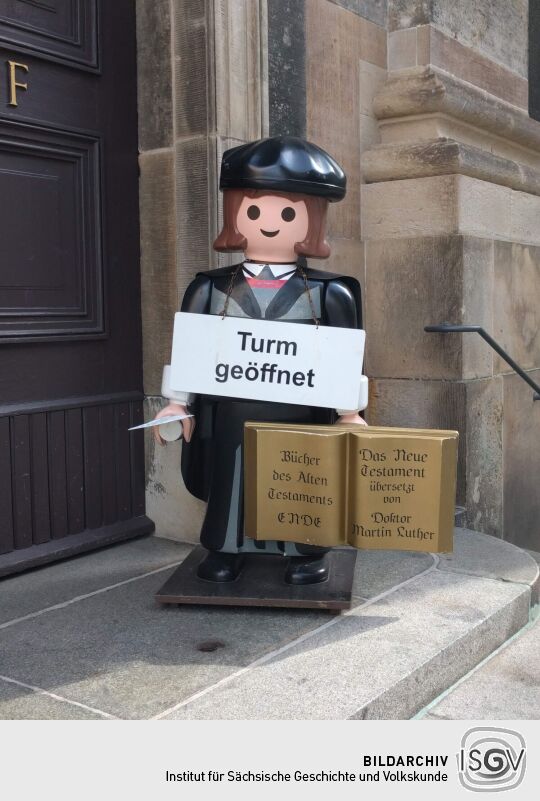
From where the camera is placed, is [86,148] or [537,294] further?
[537,294]

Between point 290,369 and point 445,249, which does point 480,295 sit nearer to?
point 445,249

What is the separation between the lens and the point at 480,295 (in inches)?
178

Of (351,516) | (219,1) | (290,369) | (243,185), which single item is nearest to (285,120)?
(219,1)

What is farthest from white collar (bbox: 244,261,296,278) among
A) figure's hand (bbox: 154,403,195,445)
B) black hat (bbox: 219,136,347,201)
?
figure's hand (bbox: 154,403,195,445)

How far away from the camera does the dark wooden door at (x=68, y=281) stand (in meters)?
3.45

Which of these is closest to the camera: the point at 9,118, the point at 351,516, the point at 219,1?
the point at 351,516

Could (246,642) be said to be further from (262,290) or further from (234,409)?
(262,290)

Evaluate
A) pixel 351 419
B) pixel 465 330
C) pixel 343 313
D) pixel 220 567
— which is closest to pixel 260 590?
pixel 220 567

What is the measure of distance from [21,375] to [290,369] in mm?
1183

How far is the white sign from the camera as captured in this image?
292cm

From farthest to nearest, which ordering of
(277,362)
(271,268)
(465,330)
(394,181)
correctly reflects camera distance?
(394,181) → (465,330) → (271,268) → (277,362)

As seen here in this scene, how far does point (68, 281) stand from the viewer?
3.68 metres

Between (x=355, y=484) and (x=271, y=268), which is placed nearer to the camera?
(x=355, y=484)

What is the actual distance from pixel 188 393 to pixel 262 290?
0.43 meters
